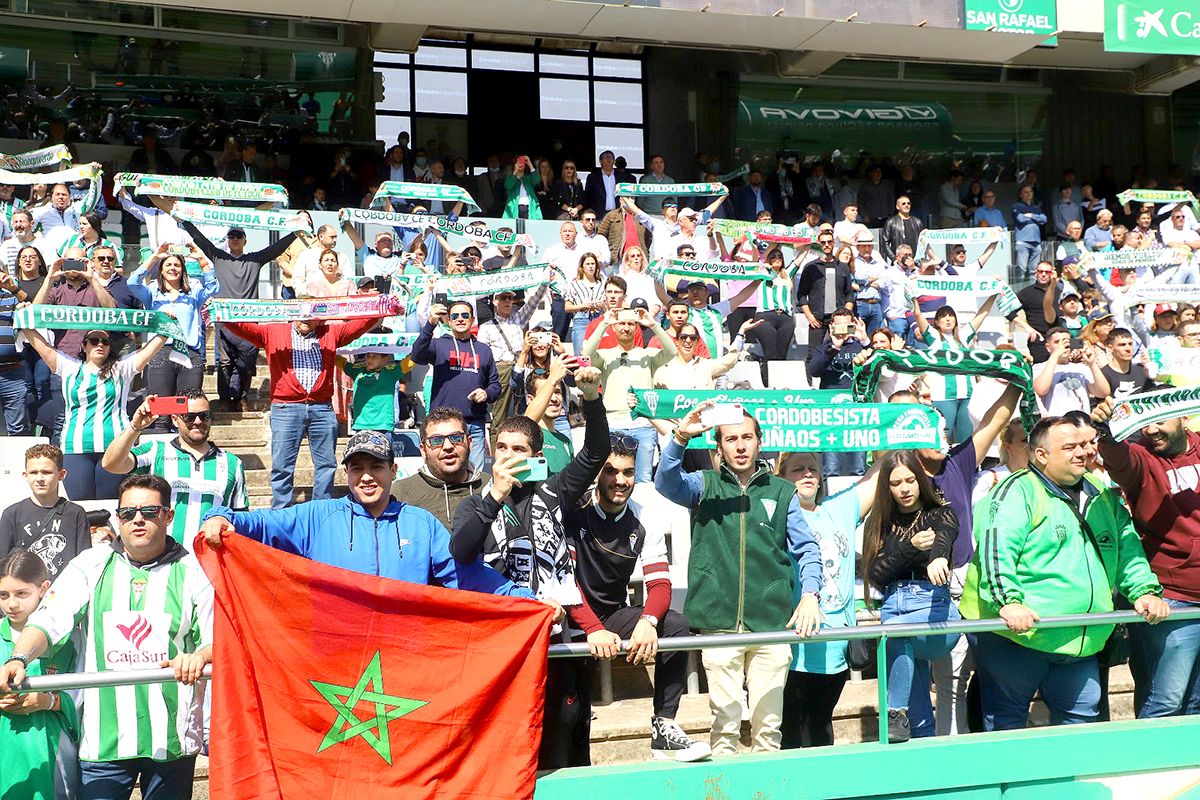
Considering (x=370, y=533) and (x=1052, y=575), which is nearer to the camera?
(x=370, y=533)

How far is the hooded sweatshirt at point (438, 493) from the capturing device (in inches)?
227

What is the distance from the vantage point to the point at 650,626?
5066mm

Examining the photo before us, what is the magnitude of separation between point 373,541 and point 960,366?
3146 mm

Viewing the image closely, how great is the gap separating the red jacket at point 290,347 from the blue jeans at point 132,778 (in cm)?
420

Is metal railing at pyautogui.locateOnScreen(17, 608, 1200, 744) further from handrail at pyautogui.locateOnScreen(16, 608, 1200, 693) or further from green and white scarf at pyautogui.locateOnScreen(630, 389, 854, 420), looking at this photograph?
green and white scarf at pyautogui.locateOnScreen(630, 389, 854, 420)

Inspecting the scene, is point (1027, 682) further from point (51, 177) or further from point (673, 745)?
point (51, 177)

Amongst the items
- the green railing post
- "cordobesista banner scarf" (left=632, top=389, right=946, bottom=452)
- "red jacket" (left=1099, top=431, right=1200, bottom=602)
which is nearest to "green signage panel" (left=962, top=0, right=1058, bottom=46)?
"cordobesista banner scarf" (left=632, top=389, right=946, bottom=452)

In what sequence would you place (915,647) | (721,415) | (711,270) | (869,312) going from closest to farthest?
(721,415) → (915,647) → (711,270) → (869,312)

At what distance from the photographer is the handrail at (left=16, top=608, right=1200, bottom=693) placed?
4.45 metres

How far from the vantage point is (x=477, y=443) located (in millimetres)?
8930

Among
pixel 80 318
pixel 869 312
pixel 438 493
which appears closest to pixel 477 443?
pixel 80 318

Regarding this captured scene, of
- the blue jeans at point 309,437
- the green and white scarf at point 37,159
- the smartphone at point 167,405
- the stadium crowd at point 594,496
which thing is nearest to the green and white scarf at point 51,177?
the green and white scarf at point 37,159

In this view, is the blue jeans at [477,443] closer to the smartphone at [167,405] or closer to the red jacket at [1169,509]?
the smartphone at [167,405]

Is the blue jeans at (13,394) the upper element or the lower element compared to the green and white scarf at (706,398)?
upper
